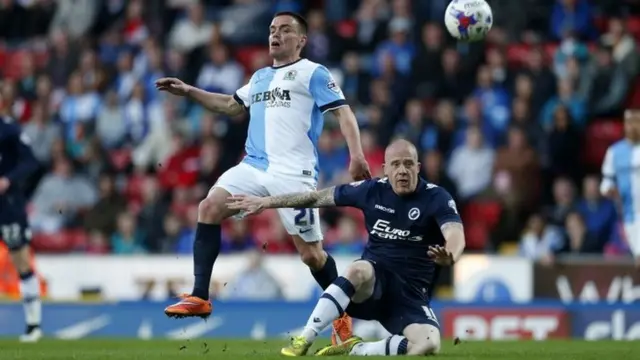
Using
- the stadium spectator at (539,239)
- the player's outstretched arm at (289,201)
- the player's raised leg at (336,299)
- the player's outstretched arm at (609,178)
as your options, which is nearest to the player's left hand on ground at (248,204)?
the player's outstretched arm at (289,201)

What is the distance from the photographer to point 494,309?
57.3 feet

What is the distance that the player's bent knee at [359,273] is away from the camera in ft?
36.8

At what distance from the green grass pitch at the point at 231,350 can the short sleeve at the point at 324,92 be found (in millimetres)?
2066

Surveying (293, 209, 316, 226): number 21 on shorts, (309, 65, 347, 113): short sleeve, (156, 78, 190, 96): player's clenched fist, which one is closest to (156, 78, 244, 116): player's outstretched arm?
(156, 78, 190, 96): player's clenched fist

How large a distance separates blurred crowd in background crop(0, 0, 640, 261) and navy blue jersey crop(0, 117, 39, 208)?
449 cm

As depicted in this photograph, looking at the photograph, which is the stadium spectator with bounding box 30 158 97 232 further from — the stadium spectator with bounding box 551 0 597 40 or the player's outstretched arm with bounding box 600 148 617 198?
the player's outstretched arm with bounding box 600 148 617 198

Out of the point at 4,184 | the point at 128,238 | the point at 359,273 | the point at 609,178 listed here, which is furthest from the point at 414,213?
the point at 128,238

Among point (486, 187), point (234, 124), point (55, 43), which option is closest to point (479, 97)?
point (486, 187)

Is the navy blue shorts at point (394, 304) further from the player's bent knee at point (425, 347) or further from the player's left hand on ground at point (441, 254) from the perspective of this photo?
the player's left hand on ground at point (441, 254)

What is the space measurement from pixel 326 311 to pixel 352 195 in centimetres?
106

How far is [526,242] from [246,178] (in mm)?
7625

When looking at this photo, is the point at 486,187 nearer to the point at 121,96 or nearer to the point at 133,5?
the point at 121,96

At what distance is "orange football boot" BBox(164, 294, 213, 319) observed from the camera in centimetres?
1176

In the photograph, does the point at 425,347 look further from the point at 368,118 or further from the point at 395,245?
the point at 368,118
